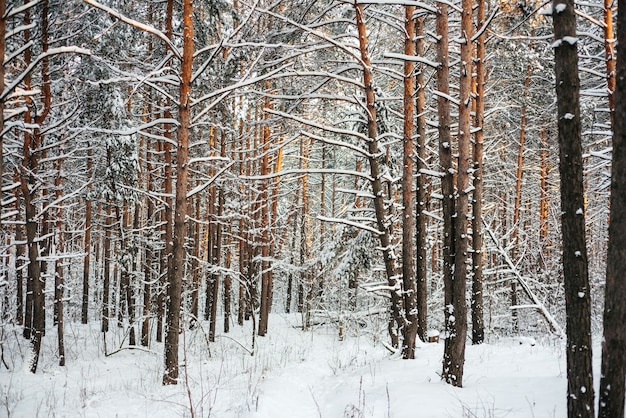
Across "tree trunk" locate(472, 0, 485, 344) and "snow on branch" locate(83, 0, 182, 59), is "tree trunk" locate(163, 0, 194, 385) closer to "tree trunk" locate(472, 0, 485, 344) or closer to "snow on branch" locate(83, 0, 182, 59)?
"snow on branch" locate(83, 0, 182, 59)

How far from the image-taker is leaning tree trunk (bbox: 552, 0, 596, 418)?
3.46 m

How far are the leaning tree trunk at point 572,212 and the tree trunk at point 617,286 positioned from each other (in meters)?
0.14

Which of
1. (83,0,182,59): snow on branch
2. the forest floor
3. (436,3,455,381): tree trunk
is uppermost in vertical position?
(83,0,182,59): snow on branch

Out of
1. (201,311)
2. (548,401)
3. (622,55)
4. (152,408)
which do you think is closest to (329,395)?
(152,408)

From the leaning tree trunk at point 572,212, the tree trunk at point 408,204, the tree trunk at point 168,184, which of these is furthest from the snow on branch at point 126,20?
the leaning tree trunk at point 572,212

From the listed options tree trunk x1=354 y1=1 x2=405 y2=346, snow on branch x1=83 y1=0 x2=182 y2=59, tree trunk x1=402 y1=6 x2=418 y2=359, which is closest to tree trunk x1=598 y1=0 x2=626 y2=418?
tree trunk x1=354 y1=1 x2=405 y2=346

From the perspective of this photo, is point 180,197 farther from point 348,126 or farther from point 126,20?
point 348,126

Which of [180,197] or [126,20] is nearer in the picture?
[126,20]

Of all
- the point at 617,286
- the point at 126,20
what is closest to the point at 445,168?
the point at 617,286

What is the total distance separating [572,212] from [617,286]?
0.70 metres

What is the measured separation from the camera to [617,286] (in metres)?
3.30

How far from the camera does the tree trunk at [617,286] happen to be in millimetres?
3279

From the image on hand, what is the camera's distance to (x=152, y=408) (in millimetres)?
6234

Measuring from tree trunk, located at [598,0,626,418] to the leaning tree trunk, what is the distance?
0.14 meters
